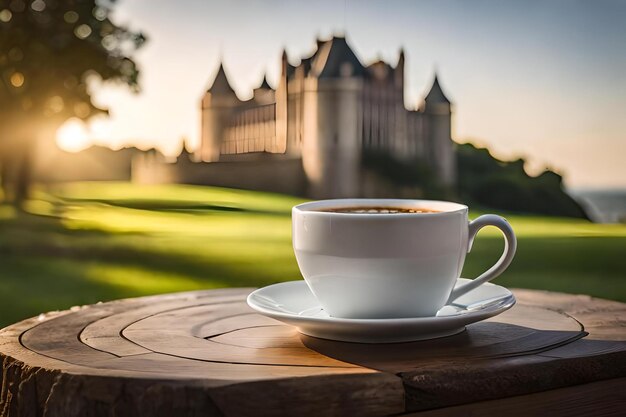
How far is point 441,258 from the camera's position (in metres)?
0.68

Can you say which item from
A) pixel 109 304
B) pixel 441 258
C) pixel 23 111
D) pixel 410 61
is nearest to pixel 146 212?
pixel 23 111

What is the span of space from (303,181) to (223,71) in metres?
0.55

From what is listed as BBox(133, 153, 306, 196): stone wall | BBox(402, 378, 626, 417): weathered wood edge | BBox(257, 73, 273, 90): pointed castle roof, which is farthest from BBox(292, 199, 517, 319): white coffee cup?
BBox(257, 73, 273, 90): pointed castle roof

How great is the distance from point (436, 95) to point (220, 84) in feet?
2.85

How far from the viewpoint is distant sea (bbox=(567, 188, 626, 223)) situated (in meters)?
2.95

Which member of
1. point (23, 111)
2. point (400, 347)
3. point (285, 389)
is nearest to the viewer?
point (285, 389)

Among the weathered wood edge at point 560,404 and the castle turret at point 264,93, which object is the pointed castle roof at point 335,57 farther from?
the weathered wood edge at point 560,404

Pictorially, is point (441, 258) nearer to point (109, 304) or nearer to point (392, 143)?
point (109, 304)

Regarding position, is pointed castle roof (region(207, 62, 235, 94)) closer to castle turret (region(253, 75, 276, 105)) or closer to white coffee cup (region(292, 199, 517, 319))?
castle turret (region(253, 75, 276, 105))

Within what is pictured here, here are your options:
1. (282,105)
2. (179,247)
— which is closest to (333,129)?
(282,105)

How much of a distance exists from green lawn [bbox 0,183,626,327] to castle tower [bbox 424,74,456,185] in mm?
310

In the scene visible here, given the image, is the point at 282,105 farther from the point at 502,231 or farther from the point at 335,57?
the point at 502,231

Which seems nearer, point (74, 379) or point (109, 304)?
point (74, 379)

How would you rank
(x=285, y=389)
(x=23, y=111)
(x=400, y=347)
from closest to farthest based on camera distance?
(x=285, y=389)
(x=400, y=347)
(x=23, y=111)
